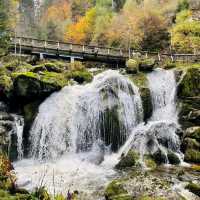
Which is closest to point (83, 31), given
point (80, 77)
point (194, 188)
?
point (80, 77)

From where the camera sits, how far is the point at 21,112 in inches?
1033

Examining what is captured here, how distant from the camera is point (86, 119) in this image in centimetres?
2588

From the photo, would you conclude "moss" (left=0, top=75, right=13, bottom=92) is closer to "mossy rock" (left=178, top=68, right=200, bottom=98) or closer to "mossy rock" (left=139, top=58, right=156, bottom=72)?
"mossy rock" (left=139, top=58, right=156, bottom=72)

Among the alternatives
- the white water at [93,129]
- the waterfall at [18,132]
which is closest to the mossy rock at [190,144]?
the white water at [93,129]

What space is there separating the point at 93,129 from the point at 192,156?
6767mm

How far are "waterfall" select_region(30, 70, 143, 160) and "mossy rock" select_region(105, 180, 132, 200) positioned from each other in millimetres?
8502

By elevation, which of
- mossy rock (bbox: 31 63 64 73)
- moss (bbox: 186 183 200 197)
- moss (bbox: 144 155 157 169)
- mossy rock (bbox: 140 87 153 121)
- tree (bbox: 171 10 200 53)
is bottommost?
moss (bbox: 144 155 157 169)

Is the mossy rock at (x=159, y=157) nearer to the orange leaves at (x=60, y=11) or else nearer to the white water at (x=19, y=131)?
the white water at (x=19, y=131)

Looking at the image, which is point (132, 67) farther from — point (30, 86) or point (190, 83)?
point (30, 86)

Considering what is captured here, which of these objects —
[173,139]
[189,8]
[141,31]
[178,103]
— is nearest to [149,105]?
[178,103]

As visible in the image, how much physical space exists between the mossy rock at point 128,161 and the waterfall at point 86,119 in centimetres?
324

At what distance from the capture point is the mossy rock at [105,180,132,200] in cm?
1485

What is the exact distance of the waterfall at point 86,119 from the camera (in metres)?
24.8

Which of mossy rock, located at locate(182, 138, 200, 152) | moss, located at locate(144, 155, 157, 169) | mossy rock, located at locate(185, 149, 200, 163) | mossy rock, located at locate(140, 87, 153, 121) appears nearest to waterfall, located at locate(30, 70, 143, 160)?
mossy rock, located at locate(140, 87, 153, 121)
